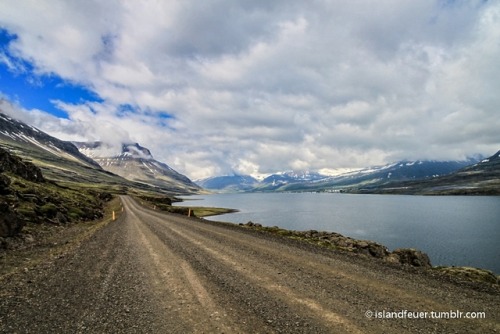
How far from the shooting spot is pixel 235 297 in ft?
38.5

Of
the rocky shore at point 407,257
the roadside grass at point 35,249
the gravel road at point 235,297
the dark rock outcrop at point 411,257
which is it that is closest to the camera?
the gravel road at point 235,297

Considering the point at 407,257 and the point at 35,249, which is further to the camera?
the point at 407,257

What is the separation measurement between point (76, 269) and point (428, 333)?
16.9 m

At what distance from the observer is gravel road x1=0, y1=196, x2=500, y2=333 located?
367 inches

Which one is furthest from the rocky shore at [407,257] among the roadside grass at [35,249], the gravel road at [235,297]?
the roadside grass at [35,249]

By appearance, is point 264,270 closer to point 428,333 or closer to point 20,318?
point 428,333

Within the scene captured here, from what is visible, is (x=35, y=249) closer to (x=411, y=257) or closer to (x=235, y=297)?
(x=235, y=297)

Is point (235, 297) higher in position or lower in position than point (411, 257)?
higher

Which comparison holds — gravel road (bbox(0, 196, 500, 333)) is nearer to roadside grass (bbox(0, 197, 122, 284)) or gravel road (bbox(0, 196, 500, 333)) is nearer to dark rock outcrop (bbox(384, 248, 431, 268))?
roadside grass (bbox(0, 197, 122, 284))

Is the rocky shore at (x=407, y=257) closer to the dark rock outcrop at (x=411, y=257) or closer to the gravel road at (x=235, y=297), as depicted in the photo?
the dark rock outcrop at (x=411, y=257)

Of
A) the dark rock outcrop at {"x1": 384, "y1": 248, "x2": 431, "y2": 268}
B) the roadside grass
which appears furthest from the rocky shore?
the roadside grass

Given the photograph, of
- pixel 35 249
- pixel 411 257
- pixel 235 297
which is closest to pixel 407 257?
pixel 411 257

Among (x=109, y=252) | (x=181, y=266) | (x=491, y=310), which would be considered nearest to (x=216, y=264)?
(x=181, y=266)

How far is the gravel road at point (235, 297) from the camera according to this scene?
30.6ft
